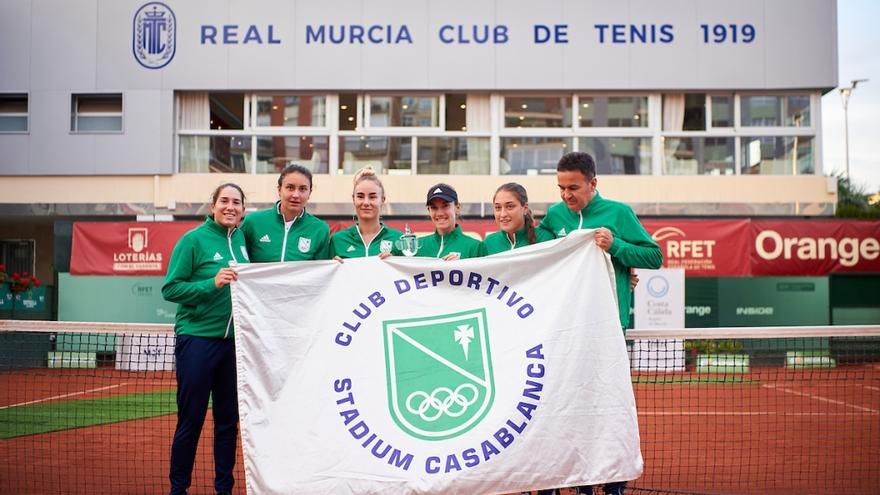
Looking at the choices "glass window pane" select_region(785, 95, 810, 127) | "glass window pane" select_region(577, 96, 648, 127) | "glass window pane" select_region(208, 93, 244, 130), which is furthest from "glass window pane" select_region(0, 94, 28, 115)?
"glass window pane" select_region(785, 95, 810, 127)

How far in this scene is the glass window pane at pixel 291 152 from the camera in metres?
17.8

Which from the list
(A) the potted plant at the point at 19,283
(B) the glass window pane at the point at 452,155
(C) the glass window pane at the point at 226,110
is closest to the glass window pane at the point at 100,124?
(C) the glass window pane at the point at 226,110

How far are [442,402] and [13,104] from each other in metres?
17.7

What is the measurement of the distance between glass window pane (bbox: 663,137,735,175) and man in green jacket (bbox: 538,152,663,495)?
1347 cm

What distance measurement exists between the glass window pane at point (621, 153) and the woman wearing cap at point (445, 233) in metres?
13.0

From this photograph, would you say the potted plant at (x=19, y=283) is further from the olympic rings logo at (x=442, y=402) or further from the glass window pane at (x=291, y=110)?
the olympic rings logo at (x=442, y=402)

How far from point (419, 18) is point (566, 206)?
1335 cm

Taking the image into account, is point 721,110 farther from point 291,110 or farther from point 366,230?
point 366,230

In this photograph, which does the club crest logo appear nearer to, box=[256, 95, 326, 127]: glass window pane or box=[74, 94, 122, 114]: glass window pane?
box=[256, 95, 326, 127]: glass window pane

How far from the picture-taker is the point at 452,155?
58.2 ft

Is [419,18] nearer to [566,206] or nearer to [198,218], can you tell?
[198,218]

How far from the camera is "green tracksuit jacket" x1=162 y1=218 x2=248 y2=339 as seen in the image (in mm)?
4805

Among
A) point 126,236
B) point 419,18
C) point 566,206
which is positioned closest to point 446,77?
point 419,18

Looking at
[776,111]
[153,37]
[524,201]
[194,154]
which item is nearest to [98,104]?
[153,37]
